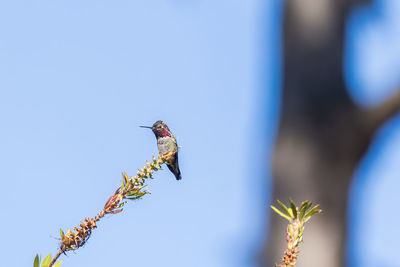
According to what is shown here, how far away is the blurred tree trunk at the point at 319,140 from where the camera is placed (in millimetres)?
2742

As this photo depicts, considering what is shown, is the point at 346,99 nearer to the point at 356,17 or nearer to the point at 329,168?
the point at 329,168

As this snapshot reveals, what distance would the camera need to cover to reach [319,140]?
9.38ft

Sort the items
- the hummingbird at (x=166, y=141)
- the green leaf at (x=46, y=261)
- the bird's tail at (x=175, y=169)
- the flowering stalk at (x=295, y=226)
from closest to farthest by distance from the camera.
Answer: the flowering stalk at (x=295, y=226) → the green leaf at (x=46, y=261) → the hummingbird at (x=166, y=141) → the bird's tail at (x=175, y=169)

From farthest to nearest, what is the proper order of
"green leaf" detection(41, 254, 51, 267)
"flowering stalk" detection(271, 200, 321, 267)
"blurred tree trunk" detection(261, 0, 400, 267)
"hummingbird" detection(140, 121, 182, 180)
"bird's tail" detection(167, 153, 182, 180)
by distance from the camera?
"bird's tail" detection(167, 153, 182, 180) < "hummingbird" detection(140, 121, 182, 180) < "blurred tree trunk" detection(261, 0, 400, 267) < "green leaf" detection(41, 254, 51, 267) < "flowering stalk" detection(271, 200, 321, 267)

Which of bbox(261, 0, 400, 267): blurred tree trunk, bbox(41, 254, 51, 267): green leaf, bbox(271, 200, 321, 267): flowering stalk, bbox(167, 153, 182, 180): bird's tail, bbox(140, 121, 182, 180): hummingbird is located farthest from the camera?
bbox(167, 153, 182, 180): bird's tail

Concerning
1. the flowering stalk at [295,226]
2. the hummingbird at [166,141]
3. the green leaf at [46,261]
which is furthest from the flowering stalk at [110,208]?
the hummingbird at [166,141]

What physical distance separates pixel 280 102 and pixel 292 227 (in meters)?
1.50

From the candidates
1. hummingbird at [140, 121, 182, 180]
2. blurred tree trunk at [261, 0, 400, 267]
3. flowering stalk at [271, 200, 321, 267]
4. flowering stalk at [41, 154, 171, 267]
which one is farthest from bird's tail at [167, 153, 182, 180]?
flowering stalk at [271, 200, 321, 267]

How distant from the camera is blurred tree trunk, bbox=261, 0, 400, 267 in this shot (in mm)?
2742

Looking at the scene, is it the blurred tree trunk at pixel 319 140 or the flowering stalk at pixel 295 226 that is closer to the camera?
the flowering stalk at pixel 295 226

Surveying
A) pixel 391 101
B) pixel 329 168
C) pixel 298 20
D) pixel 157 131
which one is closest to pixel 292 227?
pixel 329 168

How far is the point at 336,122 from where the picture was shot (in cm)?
281

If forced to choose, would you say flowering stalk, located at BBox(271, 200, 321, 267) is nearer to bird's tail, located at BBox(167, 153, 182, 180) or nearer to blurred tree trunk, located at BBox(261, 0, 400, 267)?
blurred tree trunk, located at BBox(261, 0, 400, 267)

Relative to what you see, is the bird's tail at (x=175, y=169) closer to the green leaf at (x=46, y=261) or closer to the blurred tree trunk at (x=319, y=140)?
the blurred tree trunk at (x=319, y=140)
